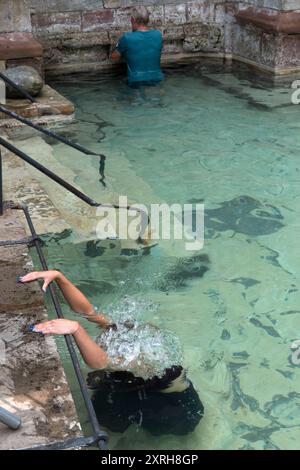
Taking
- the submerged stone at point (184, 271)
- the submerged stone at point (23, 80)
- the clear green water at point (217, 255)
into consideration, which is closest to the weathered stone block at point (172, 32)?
the clear green water at point (217, 255)

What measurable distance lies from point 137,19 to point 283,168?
388 centimetres

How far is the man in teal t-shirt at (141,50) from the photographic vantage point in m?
9.27

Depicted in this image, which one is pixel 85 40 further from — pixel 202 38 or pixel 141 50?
pixel 202 38

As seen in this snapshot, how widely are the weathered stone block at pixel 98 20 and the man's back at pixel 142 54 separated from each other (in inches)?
30.8

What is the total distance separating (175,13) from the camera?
10453 millimetres

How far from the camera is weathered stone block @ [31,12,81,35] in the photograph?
995cm

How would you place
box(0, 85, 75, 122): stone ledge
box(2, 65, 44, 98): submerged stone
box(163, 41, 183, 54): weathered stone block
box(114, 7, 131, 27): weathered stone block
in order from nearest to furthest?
box(0, 85, 75, 122): stone ledge < box(2, 65, 44, 98): submerged stone < box(114, 7, 131, 27): weathered stone block < box(163, 41, 183, 54): weathered stone block

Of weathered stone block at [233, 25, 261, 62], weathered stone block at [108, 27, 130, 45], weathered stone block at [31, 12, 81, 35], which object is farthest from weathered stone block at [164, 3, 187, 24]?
weathered stone block at [31, 12, 81, 35]

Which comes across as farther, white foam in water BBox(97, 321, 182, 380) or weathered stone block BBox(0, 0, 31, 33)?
weathered stone block BBox(0, 0, 31, 33)

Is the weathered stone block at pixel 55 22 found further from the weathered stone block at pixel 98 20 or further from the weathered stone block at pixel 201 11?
the weathered stone block at pixel 201 11

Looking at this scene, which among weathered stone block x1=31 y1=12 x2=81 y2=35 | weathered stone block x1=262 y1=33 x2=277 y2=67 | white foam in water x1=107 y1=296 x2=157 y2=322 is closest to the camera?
white foam in water x1=107 y1=296 x2=157 y2=322

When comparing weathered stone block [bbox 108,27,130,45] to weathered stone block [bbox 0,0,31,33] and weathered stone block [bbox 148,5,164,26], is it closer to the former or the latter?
weathered stone block [bbox 148,5,164,26]
